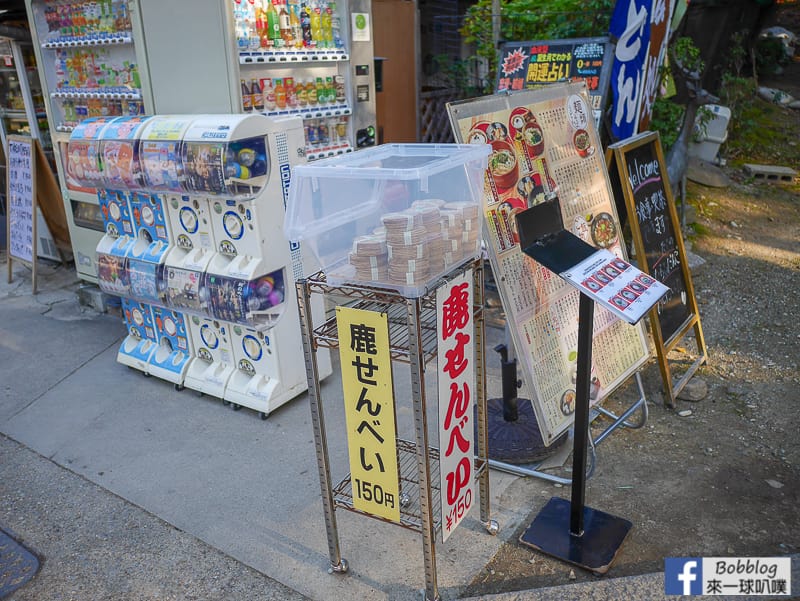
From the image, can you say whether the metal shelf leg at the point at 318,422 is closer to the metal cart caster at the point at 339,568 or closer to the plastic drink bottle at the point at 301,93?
the metal cart caster at the point at 339,568

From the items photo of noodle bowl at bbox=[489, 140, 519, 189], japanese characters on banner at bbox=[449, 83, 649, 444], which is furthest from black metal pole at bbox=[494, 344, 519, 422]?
photo of noodle bowl at bbox=[489, 140, 519, 189]

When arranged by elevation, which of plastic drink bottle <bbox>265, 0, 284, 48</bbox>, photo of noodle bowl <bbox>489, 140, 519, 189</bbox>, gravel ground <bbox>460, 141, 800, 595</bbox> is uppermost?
plastic drink bottle <bbox>265, 0, 284, 48</bbox>

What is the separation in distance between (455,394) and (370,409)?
0.38m

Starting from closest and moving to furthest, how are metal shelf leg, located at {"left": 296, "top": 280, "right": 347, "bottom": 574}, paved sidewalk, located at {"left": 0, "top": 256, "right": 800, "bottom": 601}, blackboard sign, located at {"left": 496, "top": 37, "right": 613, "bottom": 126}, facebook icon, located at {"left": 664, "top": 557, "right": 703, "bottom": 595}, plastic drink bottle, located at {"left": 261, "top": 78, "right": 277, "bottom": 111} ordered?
facebook icon, located at {"left": 664, "top": 557, "right": 703, "bottom": 595}, metal shelf leg, located at {"left": 296, "top": 280, "right": 347, "bottom": 574}, paved sidewalk, located at {"left": 0, "top": 256, "right": 800, "bottom": 601}, plastic drink bottle, located at {"left": 261, "top": 78, "right": 277, "bottom": 111}, blackboard sign, located at {"left": 496, "top": 37, "right": 613, "bottom": 126}

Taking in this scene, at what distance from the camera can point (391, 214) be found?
8.46ft

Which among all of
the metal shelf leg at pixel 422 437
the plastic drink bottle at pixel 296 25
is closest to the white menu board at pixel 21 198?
the plastic drink bottle at pixel 296 25

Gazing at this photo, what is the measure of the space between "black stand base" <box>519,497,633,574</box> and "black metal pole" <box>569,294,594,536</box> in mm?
61

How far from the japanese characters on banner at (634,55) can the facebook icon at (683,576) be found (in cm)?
364

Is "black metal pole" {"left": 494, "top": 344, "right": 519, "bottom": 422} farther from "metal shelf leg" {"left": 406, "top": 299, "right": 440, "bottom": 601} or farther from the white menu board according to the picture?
the white menu board

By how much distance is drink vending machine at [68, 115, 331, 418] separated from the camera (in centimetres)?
397

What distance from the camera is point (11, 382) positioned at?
4914mm

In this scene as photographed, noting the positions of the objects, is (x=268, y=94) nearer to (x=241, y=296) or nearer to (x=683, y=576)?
(x=241, y=296)

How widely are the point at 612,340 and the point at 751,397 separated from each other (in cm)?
135

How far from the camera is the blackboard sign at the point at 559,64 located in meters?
5.22
